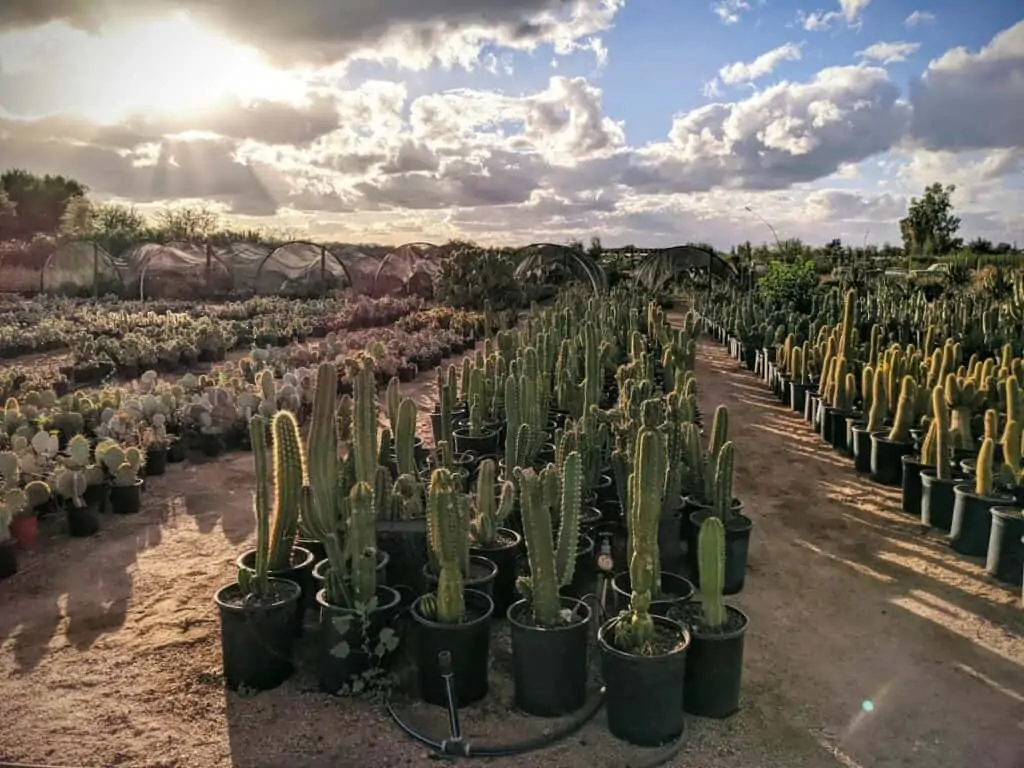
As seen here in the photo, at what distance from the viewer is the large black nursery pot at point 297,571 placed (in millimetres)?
3943

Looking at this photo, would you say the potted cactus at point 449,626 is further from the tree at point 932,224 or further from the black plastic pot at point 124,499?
the tree at point 932,224

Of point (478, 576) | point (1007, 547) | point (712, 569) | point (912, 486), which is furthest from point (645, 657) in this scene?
point (912, 486)

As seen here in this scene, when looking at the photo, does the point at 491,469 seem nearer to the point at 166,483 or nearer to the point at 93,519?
the point at 93,519

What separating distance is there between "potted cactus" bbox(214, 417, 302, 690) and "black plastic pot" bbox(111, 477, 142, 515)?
2.52 m

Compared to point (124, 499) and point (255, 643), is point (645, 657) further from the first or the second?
point (124, 499)

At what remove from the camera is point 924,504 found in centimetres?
571

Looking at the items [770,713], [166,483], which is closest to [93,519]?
[166,483]

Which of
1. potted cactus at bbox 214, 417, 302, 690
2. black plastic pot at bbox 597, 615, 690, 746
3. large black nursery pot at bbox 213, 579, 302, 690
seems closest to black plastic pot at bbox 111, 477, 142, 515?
potted cactus at bbox 214, 417, 302, 690

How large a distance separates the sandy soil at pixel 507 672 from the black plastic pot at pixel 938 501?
18 cm

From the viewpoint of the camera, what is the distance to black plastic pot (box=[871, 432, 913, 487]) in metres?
6.62

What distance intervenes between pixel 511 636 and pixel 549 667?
0.71 feet

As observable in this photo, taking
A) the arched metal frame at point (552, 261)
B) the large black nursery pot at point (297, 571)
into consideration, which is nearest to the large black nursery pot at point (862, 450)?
the large black nursery pot at point (297, 571)

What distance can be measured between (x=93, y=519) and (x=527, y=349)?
3.48 m

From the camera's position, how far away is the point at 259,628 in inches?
140
